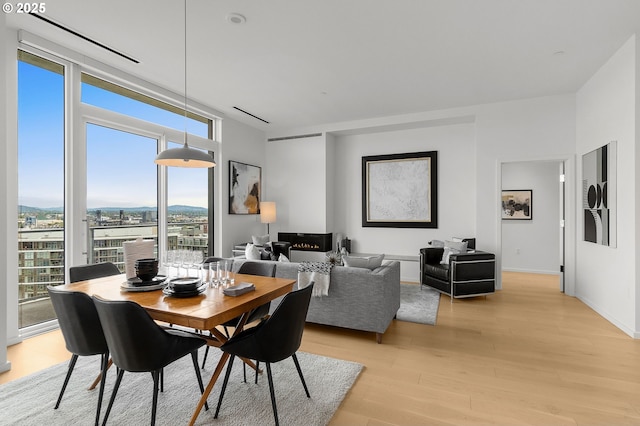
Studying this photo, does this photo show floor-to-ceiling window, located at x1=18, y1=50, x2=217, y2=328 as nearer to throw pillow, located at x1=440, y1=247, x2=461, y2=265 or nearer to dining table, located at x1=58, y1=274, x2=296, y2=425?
dining table, located at x1=58, y1=274, x2=296, y2=425

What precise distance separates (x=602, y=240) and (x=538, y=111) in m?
2.18

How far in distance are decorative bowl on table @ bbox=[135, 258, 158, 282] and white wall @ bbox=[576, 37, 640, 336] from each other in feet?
14.9

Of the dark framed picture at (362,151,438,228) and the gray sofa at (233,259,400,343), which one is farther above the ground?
the dark framed picture at (362,151,438,228)

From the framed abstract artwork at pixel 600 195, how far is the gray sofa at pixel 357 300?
2661 millimetres

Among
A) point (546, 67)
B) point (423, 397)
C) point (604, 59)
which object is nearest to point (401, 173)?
point (546, 67)

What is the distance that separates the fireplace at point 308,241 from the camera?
259 inches

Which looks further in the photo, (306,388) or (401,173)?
(401,173)

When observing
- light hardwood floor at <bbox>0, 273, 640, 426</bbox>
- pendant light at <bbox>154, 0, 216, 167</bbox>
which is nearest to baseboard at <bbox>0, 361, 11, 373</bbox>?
light hardwood floor at <bbox>0, 273, 640, 426</bbox>

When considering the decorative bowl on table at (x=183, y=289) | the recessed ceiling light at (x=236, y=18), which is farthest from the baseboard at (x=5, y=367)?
the recessed ceiling light at (x=236, y=18)

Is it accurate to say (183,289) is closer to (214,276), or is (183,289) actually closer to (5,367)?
(214,276)

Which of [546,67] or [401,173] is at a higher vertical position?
[546,67]

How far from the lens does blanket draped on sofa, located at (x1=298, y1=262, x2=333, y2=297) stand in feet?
11.0

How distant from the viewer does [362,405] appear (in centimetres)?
224

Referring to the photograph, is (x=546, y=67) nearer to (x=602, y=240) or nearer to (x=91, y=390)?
(x=602, y=240)
